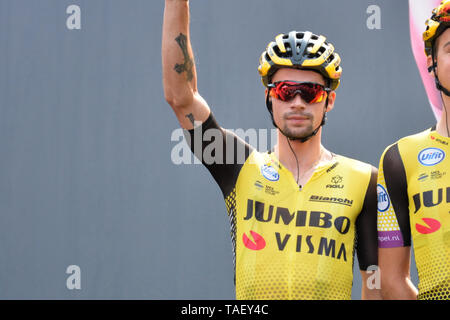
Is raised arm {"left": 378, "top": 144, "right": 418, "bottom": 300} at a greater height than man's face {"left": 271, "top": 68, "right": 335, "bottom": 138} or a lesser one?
lesser

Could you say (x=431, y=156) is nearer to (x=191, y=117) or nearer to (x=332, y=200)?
(x=332, y=200)

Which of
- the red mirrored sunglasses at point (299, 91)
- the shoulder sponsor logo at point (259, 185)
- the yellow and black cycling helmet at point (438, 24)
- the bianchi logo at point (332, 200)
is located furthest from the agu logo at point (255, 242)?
the yellow and black cycling helmet at point (438, 24)

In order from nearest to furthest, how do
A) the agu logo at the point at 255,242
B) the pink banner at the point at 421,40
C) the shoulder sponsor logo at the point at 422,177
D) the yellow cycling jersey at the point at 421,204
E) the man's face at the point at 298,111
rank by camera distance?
the yellow cycling jersey at the point at 421,204 < the shoulder sponsor logo at the point at 422,177 < the agu logo at the point at 255,242 < the man's face at the point at 298,111 < the pink banner at the point at 421,40

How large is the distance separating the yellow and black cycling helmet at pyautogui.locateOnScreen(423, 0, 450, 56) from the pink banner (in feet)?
6.34

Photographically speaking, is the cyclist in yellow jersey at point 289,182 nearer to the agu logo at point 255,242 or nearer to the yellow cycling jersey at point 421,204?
the agu logo at point 255,242

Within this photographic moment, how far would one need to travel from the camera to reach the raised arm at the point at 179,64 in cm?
294

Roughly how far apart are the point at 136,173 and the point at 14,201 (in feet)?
3.84

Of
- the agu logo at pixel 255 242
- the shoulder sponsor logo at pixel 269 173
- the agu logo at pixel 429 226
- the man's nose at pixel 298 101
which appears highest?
the man's nose at pixel 298 101

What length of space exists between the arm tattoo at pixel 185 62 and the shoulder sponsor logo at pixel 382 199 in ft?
4.12

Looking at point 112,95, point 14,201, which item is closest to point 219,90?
point 112,95

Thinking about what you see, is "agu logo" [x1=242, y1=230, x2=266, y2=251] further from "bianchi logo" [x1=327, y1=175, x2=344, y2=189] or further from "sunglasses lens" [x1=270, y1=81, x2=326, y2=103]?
"sunglasses lens" [x1=270, y1=81, x2=326, y2=103]

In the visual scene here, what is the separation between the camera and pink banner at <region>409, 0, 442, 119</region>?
4777 millimetres

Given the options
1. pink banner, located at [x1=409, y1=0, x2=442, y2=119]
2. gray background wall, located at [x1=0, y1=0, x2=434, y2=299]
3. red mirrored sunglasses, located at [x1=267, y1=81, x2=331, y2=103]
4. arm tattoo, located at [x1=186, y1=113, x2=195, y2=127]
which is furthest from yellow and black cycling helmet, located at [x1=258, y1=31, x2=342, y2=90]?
pink banner, located at [x1=409, y1=0, x2=442, y2=119]

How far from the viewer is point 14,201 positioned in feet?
16.2
